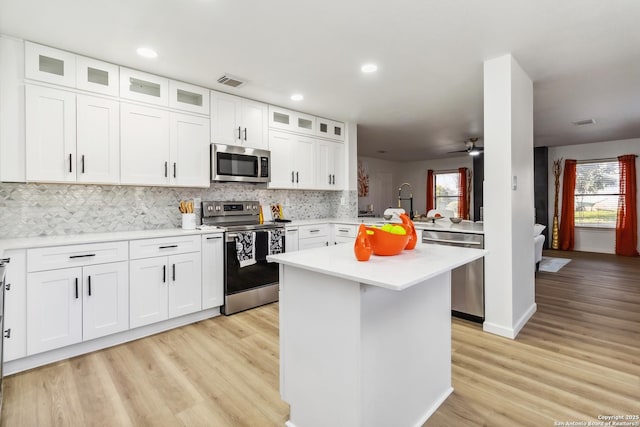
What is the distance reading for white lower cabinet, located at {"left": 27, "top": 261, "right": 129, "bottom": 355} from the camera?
238 centimetres

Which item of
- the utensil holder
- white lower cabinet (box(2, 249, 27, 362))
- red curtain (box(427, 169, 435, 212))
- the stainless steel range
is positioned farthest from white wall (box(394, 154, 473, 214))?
white lower cabinet (box(2, 249, 27, 362))

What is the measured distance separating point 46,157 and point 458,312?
4.01 metres

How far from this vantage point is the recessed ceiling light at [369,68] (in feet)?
9.91

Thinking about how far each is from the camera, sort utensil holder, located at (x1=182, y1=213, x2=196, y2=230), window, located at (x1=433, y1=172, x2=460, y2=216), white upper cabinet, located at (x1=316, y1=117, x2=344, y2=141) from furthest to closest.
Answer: window, located at (x1=433, y1=172, x2=460, y2=216) → white upper cabinet, located at (x1=316, y1=117, x2=344, y2=141) → utensil holder, located at (x1=182, y1=213, x2=196, y2=230)

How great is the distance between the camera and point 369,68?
3.08 metres

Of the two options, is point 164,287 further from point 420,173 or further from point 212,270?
point 420,173

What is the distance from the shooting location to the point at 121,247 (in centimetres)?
275

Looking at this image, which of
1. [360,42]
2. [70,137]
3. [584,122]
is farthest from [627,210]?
[70,137]

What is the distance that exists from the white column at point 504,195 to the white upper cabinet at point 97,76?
338cm

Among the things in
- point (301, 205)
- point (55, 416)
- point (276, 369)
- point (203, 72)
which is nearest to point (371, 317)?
point (276, 369)

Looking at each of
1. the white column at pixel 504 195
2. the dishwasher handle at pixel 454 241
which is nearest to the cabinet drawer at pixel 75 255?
the dishwasher handle at pixel 454 241

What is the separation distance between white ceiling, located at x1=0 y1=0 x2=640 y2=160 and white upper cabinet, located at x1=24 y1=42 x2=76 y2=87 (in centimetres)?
10

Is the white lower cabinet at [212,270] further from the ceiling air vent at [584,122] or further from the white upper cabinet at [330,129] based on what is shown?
the ceiling air vent at [584,122]

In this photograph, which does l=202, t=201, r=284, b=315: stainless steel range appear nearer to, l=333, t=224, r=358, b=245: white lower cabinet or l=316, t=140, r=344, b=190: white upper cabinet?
l=333, t=224, r=358, b=245: white lower cabinet
